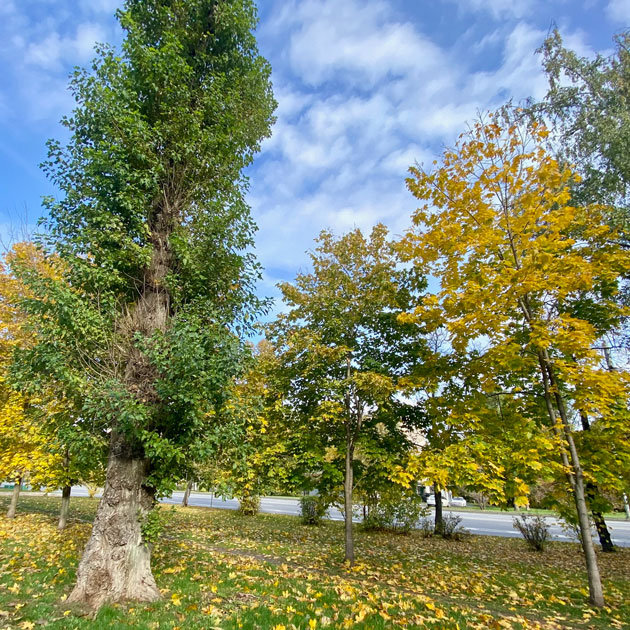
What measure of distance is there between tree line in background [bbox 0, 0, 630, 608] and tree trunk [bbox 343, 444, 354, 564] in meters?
0.10

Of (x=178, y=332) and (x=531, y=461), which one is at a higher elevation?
(x=178, y=332)

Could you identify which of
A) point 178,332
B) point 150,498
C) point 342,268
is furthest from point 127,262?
point 342,268

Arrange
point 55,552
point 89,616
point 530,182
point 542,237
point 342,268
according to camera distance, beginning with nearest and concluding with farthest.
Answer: point 89,616 → point 542,237 → point 530,182 → point 55,552 → point 342,268

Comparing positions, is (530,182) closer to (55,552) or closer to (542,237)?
(542,237)

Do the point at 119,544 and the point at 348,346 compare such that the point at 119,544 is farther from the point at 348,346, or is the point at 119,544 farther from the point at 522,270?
the point at 522,270

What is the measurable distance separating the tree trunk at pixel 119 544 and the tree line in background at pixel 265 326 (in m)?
0.02

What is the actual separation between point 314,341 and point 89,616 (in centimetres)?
511

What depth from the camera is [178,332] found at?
4914mm

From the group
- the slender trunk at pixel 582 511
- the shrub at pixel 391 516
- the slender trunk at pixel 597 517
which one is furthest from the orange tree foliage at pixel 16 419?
the slender trunk at pixel 597 517

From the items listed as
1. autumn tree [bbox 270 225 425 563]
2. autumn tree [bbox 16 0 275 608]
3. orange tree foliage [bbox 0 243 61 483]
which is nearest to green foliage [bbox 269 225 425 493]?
autumn tree [bbox 270 225 425 563]

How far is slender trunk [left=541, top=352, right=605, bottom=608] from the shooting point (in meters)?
5.41

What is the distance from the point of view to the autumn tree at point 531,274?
5.70 metres

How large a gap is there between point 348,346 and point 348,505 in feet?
10.4

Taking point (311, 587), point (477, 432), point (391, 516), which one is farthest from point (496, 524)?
point (311, 587)
